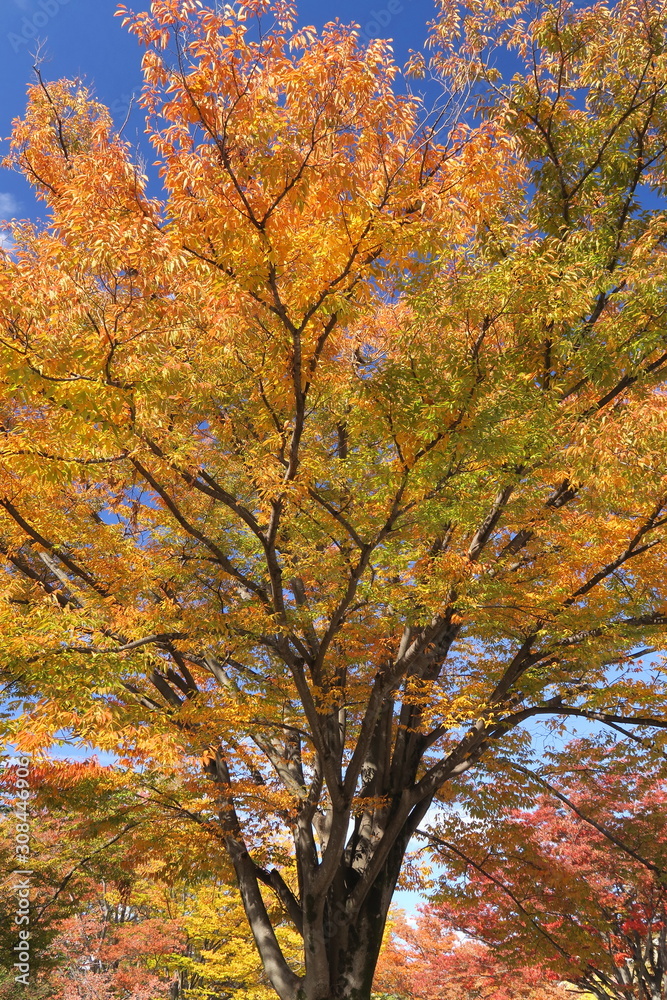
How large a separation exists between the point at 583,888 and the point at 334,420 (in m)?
9.53

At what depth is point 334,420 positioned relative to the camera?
8867 mm

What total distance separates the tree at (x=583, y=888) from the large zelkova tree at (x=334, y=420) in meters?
2.62

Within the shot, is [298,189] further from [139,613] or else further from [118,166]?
[139,613]

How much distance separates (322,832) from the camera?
372 inches

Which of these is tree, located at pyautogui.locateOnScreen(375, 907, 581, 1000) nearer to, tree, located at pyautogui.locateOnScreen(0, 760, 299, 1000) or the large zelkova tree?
tree, located at pyautogui.locateOnScreen(0, 760, 299, 1000)

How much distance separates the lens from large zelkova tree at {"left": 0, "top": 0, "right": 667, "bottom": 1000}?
479cm

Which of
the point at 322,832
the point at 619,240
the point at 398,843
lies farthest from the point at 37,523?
the point at 619,240

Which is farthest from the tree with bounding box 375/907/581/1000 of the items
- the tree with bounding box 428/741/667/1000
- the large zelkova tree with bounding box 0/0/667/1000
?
the large zelkova tree with bounding box 0/0/667/1000

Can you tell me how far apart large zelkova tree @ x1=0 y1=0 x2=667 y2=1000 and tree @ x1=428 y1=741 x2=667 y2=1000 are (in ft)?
8.59

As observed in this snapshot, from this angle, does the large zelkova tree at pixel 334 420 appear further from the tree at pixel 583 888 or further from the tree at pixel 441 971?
the tree at pixel 441 971

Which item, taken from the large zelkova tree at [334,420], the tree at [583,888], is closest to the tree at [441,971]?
the tree at [583,888]

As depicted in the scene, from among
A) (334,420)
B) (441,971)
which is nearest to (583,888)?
(334,420)

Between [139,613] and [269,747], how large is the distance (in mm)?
3672

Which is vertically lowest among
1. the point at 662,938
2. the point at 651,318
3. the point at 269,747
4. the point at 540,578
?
the point at 662,938
